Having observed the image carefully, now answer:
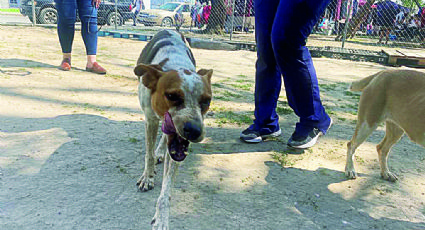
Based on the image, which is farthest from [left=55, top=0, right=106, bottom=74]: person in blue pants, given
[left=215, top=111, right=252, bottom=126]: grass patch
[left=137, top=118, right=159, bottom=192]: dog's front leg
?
[left=137, top=118, right=159, bottom=192]: dog's front leg

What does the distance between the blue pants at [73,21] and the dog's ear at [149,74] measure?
3.63 m

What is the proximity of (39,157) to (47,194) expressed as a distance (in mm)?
588

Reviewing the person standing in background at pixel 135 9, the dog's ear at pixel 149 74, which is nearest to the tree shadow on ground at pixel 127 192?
the dog's ear at pixel 149 74

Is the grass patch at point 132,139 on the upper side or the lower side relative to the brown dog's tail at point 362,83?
lower

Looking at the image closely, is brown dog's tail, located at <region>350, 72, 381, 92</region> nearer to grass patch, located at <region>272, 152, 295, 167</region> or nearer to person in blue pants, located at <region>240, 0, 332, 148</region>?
person in blue pants, located at <region>240, 0, 332, 148</region>

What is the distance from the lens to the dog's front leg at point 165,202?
1938mm

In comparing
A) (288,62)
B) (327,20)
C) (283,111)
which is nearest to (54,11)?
(283,111)

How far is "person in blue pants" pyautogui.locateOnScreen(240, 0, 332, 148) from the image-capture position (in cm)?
286

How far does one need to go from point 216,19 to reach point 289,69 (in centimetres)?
1230

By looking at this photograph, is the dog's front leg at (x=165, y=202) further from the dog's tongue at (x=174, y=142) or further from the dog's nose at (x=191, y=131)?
the dog's nose at (x=191, y=131)

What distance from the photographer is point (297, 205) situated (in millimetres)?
2299

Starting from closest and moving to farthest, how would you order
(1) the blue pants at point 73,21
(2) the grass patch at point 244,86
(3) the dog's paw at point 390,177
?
(3) the dog's paw at point 390,177, (1) the blue pants at point 73,21, (2) the grass patch at point 244,86

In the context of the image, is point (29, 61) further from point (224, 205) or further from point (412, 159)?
point (412, 159)

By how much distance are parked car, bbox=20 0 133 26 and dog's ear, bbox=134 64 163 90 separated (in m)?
11.8
